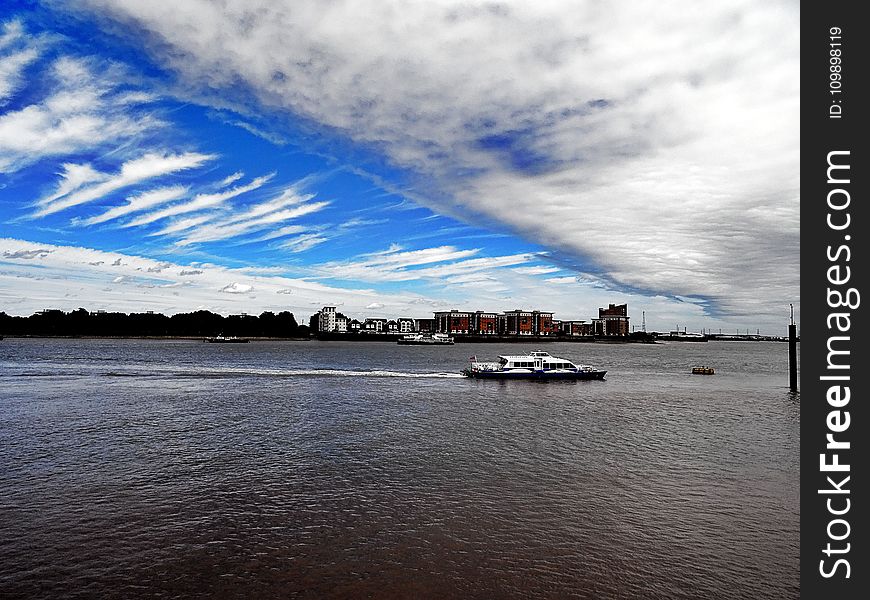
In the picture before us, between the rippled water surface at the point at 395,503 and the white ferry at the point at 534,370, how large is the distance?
32.2 m

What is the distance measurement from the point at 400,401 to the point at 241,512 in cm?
3430

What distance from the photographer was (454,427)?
41.1 meters

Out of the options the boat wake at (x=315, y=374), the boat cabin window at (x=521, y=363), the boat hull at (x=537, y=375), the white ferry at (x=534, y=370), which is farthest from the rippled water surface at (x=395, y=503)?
the boat wake at (x=315, y=374)

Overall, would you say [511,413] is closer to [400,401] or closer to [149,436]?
[400,401]

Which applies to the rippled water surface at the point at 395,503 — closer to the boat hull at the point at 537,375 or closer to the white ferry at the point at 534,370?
the boat hull at the point at 537,375

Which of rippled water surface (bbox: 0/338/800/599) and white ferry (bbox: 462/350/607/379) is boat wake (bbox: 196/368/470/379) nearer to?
white ferry (bbox: 462/350/607/379)

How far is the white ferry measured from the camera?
8131 centimetres

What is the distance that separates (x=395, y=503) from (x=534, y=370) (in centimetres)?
6183

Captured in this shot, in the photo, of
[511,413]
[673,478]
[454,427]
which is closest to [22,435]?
[454,427]

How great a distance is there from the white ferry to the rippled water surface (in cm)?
3221

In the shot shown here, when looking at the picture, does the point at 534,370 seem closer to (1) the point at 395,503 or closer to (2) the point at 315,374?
(2) the point at 315,374

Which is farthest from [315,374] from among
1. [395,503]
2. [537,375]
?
[395,503]

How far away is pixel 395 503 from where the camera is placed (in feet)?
74.2
